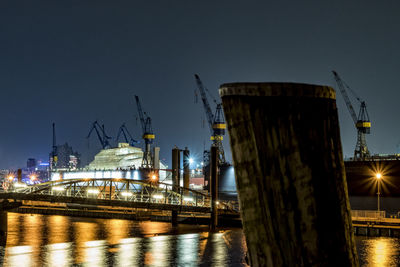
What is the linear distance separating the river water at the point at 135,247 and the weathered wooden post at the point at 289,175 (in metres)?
25.5

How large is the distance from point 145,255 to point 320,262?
29.0 metres

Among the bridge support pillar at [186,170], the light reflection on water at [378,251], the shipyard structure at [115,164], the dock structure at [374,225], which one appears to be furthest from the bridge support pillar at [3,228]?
the shipyard structure at [115,164]

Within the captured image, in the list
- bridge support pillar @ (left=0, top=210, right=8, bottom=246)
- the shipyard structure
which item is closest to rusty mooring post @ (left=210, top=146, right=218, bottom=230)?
bridge support pillar @ (left=0, top=210, right=8, bottom=246)

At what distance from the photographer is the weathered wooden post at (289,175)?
2.37m

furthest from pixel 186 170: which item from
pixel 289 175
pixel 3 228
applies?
pixel 289 175

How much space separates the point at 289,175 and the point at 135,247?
33314 mm

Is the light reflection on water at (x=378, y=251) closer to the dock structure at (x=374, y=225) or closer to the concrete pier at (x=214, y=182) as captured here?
the dock structure at (x=374, y=225)

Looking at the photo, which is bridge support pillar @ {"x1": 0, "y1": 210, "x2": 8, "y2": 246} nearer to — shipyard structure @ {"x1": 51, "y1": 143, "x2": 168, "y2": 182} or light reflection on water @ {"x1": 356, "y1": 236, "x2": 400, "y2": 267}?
light reflection on water @ {"x1": 356, "y1": 236, "x2": 400, "y2": 267}

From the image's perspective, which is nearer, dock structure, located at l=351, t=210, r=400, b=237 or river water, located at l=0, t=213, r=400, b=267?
river water, located at l=0, t=213, r=400, b=267

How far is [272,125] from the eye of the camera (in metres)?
2.39

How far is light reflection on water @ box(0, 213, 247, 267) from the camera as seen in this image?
27656 millimetres

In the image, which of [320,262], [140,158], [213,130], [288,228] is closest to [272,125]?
[288,228]

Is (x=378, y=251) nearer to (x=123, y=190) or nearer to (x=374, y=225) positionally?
(x=374, y=225)

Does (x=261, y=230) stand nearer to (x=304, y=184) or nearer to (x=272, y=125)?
(x=304, y=184)
